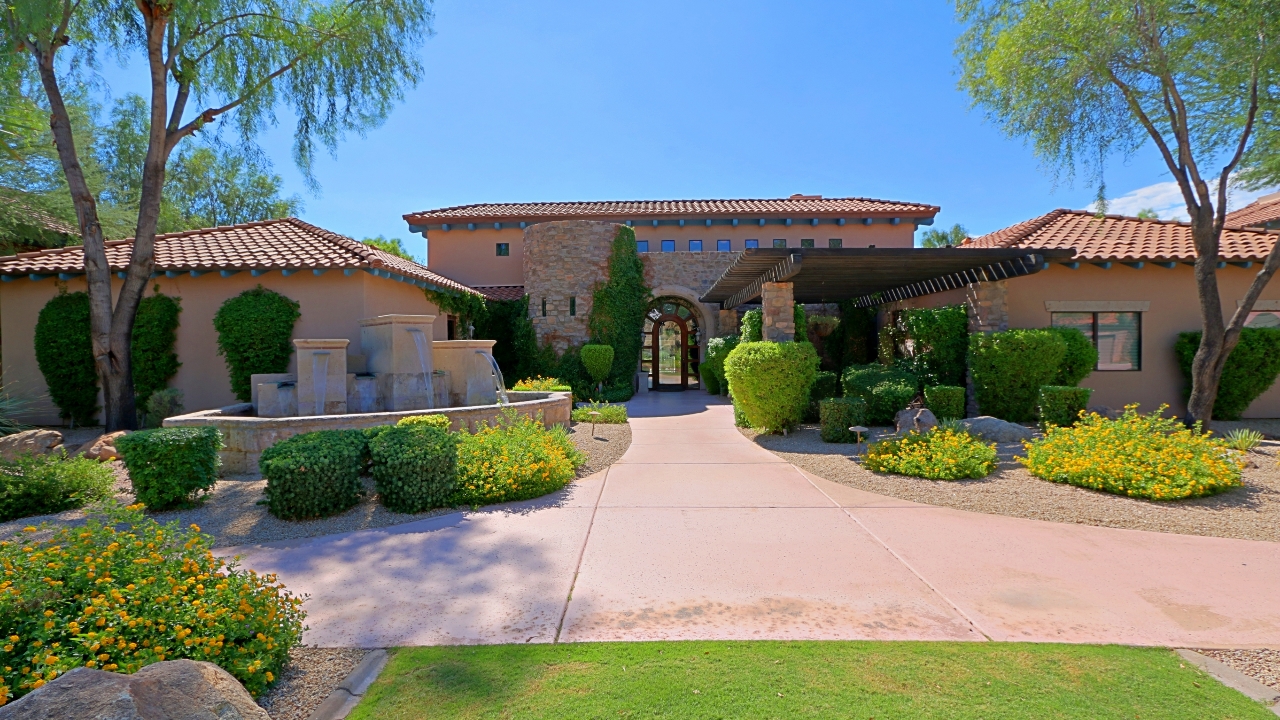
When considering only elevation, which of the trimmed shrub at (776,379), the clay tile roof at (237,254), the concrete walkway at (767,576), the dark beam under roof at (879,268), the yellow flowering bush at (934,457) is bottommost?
the concrete walkway at (767,576)

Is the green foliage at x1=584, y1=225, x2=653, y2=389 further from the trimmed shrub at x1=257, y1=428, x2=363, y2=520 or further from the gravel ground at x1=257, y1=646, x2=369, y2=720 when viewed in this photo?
the gravel ground at x1=257, y1=646, x2=369, y2=720

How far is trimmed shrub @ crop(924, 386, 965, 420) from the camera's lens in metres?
10.3

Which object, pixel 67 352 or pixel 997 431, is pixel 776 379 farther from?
pixel 67 352

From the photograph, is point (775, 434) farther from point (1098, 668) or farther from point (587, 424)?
point (1098, 668)

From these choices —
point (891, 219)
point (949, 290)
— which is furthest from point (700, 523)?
point (891, 219)

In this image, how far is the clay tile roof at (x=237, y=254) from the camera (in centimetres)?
1170

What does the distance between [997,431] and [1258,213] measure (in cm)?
1722

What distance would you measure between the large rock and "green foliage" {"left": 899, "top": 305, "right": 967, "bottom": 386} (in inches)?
477

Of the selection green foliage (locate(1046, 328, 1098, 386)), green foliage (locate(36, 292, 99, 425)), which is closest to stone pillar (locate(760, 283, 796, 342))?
green foliage (locate(1046, 328, 1098, 386))

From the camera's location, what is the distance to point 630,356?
62.5 feet

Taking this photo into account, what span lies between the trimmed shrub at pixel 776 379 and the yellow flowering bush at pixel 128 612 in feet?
26.1

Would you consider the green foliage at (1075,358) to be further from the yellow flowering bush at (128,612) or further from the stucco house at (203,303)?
the stucco house at (203,303)

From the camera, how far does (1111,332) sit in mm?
12367

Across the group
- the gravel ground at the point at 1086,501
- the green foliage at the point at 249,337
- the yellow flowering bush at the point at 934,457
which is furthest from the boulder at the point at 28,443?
the yellow flowering bush at the point at 934,457
